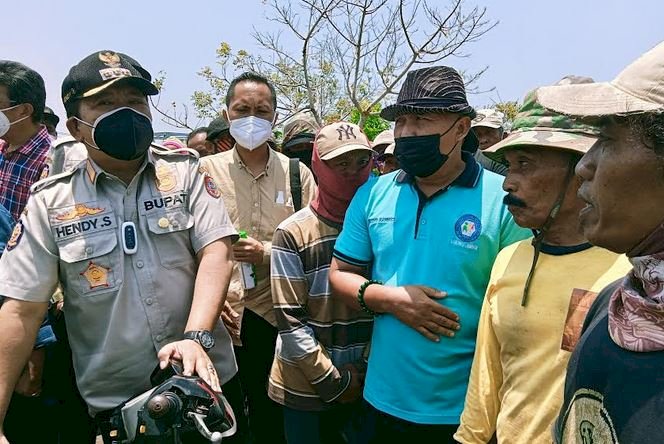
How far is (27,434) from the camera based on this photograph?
2.85m

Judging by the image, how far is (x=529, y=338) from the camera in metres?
1.77

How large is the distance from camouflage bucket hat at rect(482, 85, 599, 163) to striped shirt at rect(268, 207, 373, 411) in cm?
107

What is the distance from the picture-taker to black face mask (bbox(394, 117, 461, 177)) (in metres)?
2.38

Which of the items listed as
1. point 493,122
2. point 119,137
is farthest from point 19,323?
point 493,122

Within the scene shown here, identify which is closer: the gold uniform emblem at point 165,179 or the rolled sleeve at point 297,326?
the gold uniform emblem at point 165,179

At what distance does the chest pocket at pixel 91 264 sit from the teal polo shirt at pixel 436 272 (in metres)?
1.01

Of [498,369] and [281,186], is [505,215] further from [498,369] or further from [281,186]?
[281,186]

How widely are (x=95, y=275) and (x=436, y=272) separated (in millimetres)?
1218

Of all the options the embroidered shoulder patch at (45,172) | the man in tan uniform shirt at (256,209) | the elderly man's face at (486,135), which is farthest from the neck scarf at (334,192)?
the elderly man's face at (486,135)

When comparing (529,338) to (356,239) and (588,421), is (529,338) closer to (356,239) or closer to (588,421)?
(588,421)

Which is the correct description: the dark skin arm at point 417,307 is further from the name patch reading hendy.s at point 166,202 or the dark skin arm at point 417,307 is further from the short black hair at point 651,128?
the short black hair at point 651,128

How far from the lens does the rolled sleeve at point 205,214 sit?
7.16ft

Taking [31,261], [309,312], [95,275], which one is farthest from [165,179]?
[309,312]

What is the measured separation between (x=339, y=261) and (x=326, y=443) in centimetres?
89
